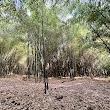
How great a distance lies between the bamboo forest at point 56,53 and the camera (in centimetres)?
541

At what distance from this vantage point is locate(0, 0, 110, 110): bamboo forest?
541cm

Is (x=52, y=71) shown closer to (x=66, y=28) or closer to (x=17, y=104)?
(x=66, y=28)

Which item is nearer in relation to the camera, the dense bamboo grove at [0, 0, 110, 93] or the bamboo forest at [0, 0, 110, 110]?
the bamboo forest at [0, 0, 110, 110]

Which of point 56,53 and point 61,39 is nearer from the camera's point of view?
point 61,39

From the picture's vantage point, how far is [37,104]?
4961 mm

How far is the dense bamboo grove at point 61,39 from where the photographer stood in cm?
861

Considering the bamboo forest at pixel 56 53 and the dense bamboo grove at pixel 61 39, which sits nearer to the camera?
the bamboo forest at pixel 56 53

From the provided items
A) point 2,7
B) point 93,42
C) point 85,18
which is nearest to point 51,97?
point 2,7

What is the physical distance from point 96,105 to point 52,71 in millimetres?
11236

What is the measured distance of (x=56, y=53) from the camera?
16094mm

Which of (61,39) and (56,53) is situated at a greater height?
(61,39)

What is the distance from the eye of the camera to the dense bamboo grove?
339 inches

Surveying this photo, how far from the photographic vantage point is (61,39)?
49.9 ft

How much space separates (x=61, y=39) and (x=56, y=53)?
1.27 m
